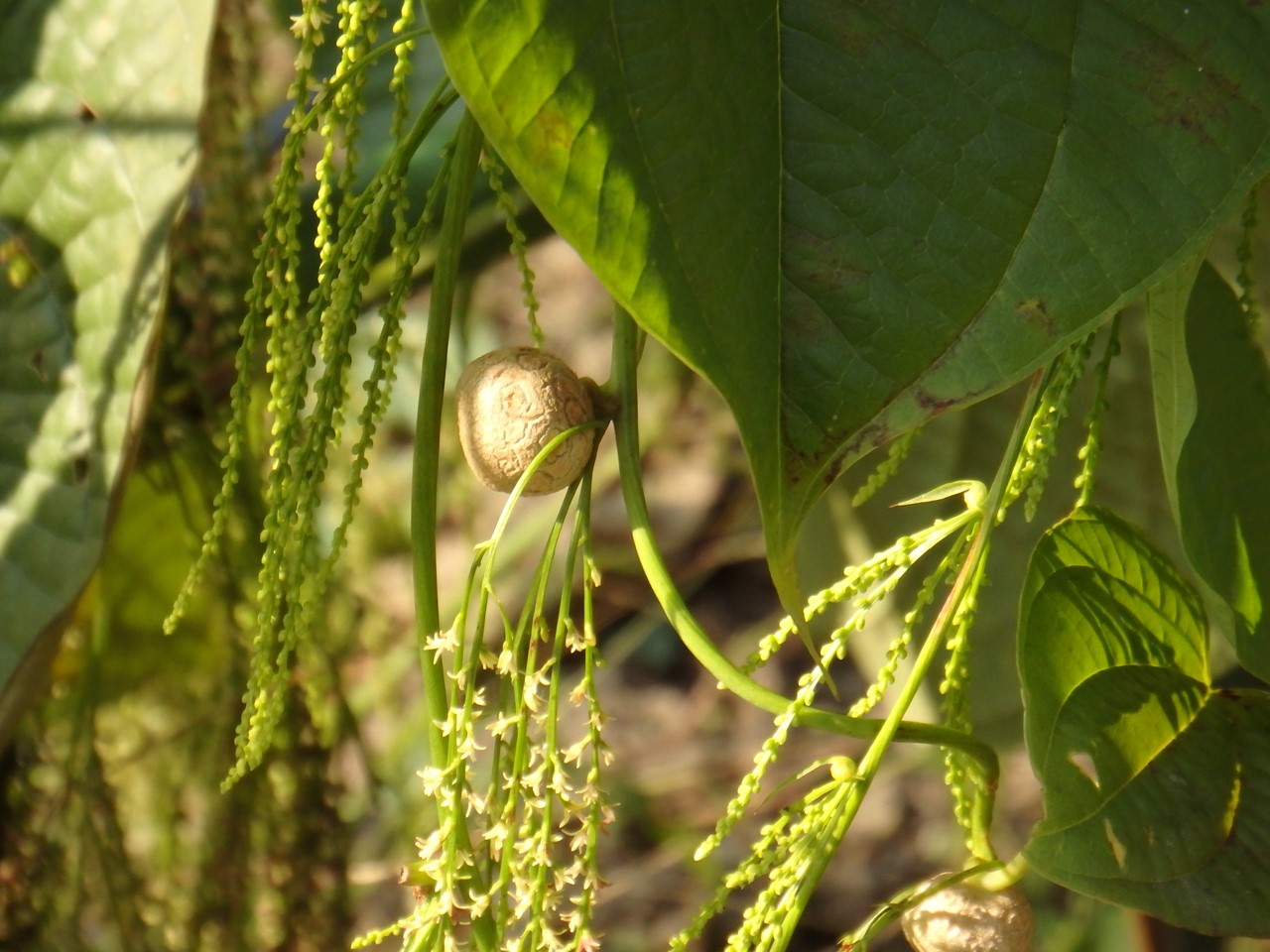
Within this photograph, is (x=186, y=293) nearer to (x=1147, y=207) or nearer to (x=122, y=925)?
(x=122, y=925)

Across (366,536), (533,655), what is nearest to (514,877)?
(533,655)

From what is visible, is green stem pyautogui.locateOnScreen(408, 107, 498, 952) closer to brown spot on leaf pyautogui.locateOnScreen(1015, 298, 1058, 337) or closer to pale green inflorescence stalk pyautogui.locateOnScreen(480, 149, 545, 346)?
pale green inflorescence stalk pyautogui.locateOnScreen(480, 149, 545, 346)

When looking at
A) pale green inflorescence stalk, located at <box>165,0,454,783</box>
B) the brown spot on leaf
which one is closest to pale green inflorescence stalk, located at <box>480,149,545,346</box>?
pale green inflorescence stalk, located at <box>165,0,454,783</box>

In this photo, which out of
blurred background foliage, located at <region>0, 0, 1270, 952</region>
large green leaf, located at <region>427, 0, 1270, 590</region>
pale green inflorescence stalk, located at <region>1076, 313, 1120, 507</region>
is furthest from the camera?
blurred background foliage, located at <region>0, 0, 1270, 952</region>

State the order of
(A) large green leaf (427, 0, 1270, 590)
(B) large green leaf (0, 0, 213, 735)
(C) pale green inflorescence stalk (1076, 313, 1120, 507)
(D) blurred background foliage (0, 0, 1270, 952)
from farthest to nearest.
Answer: (D) blurred background foliage (0, 0, 1270, 952) < (B) large green leaf (0, 0, 213, 735) < (C) pale green inflorescence stalk (1076, 313, 1120, 507) < (A) large green leaf (427, 0, 1270, 590)

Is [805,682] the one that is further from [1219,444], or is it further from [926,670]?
[1219,444]

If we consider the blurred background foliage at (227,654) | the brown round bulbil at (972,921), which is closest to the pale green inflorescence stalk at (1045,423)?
the brown round bulbil at (972,921)
